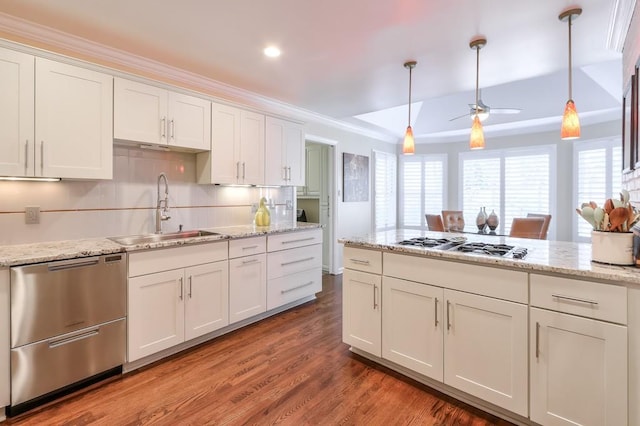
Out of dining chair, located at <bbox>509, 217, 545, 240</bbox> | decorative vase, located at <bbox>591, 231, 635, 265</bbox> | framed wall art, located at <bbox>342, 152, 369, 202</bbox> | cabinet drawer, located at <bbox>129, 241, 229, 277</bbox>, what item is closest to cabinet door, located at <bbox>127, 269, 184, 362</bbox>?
cabinet drawer, located at <bbox>129, 241, 229, 277</bbox>

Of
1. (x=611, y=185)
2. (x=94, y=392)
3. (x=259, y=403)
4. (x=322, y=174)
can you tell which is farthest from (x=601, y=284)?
(x=611, y=185)

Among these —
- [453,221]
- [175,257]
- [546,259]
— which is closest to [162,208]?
[175,257]

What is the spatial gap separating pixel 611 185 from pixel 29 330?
6.73 m

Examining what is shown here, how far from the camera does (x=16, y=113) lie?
204 centimetres

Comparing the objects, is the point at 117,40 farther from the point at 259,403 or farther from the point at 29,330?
the point at 259,403

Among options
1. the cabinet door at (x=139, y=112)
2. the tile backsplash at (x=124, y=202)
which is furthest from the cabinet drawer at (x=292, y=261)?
the cabinet door at (x=139, y=112)

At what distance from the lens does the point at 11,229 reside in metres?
2.27

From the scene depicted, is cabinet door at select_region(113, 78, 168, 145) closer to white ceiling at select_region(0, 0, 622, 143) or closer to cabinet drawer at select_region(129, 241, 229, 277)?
white ceiling at select_region(0, 0, 622, 143)

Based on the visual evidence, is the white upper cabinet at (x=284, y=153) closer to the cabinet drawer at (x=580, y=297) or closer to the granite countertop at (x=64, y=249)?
the granite countertop at (x=64, y=249)

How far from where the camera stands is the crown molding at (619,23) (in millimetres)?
2020

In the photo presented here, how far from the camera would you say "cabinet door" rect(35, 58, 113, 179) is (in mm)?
2141

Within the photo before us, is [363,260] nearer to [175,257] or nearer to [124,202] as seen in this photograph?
[175,257]

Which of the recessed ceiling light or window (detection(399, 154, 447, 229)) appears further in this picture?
window (detection(399, 154, 447, 229))

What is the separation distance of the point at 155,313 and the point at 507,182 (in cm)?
587
